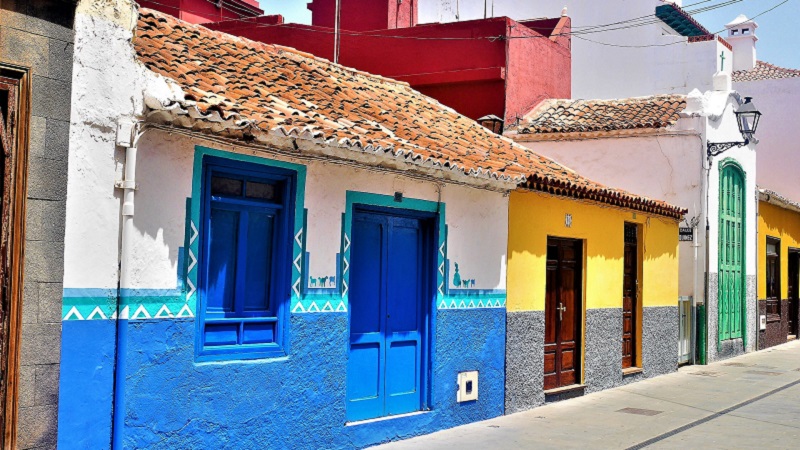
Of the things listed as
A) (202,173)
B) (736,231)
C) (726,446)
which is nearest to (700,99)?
(736,231)

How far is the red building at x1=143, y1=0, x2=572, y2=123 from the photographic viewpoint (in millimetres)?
18625

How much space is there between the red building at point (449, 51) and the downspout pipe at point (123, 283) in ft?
41.9

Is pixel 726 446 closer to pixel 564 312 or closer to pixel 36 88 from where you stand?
pixel 564 312

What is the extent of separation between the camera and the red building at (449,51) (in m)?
18.6

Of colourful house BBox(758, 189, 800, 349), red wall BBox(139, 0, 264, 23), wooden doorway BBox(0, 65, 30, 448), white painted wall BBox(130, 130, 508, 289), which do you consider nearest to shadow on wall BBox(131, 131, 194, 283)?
white painted wall BBox(130, 130, 508, 289)

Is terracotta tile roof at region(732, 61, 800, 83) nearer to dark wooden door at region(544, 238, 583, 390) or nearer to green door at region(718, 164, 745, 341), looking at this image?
green door at region(718, 164, 745, 341)

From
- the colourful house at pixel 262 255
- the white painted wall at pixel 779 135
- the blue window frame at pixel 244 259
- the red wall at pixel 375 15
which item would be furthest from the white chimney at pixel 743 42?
the blue window frame at pixel 244 259

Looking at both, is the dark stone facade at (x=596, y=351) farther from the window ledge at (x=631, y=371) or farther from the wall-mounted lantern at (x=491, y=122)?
the wall-mounted lantern at (x=491, y=122)

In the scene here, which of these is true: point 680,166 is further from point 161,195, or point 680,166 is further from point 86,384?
point 86,384

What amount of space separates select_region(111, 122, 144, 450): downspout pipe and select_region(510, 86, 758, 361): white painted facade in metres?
13.0

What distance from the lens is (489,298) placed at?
10.9 meters

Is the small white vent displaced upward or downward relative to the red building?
downward

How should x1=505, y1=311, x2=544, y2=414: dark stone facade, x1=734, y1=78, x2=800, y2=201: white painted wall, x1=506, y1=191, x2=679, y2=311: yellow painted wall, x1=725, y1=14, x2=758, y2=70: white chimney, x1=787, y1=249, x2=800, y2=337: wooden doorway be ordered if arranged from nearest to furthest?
x1=505, y1=311, x2=544, y2=414: dark stone facade, x1=506, y1=191, x2=679, y2=311: yellow painted wall, x1=787, y1=249, x2=800, y2=337: wooden doorway, x1=734, y1=78, x2=800, y2=201: white painted wall, x1=725, y1=14, x2=758, y2=70: white chimney

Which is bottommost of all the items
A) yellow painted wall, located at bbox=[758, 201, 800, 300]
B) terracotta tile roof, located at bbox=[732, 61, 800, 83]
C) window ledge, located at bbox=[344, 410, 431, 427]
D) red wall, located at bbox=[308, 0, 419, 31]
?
window ledge, located at bbox=[344, 410, 431, 427]
